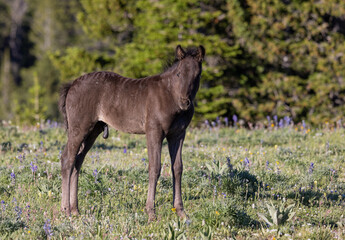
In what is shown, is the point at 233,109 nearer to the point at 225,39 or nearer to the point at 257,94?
the point at 257,94

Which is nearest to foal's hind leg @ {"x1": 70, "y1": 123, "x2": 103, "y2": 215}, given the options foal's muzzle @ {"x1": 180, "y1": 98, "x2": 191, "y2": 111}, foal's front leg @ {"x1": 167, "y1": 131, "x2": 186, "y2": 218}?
foal's front leg @ {"x1": 167, "y1": 131, "x2": 186, "y2": 218}

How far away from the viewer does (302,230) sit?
19.0 ft

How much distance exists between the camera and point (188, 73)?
570 centimetres

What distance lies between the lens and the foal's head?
5.69m

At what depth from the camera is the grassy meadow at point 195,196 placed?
564 cm

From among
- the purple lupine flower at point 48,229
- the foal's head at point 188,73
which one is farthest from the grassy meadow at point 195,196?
the foal's head at point 188,73

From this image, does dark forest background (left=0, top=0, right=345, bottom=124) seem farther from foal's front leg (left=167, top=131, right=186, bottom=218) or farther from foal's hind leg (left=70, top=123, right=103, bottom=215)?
foal's front leg (left=167, top=131, right=186, bottom=218)

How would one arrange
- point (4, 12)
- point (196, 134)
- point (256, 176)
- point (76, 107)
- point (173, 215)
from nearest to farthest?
1. point (173, 215)
2. point (76, 107)
3. point (256, 176)
4. point (196, 134)
5. point (4, 12)

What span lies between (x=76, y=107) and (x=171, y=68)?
1.52 m

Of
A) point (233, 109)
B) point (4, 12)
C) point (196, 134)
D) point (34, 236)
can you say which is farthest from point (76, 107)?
point (4, 12)

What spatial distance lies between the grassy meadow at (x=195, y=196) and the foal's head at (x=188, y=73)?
1.47 metres

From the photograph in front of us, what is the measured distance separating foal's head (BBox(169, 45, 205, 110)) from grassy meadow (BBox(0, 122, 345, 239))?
147cm

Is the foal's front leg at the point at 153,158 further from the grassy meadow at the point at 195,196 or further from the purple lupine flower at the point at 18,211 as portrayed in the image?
the purple lupine flower at the point at 18,211

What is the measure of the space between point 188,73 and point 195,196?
2.32 m
